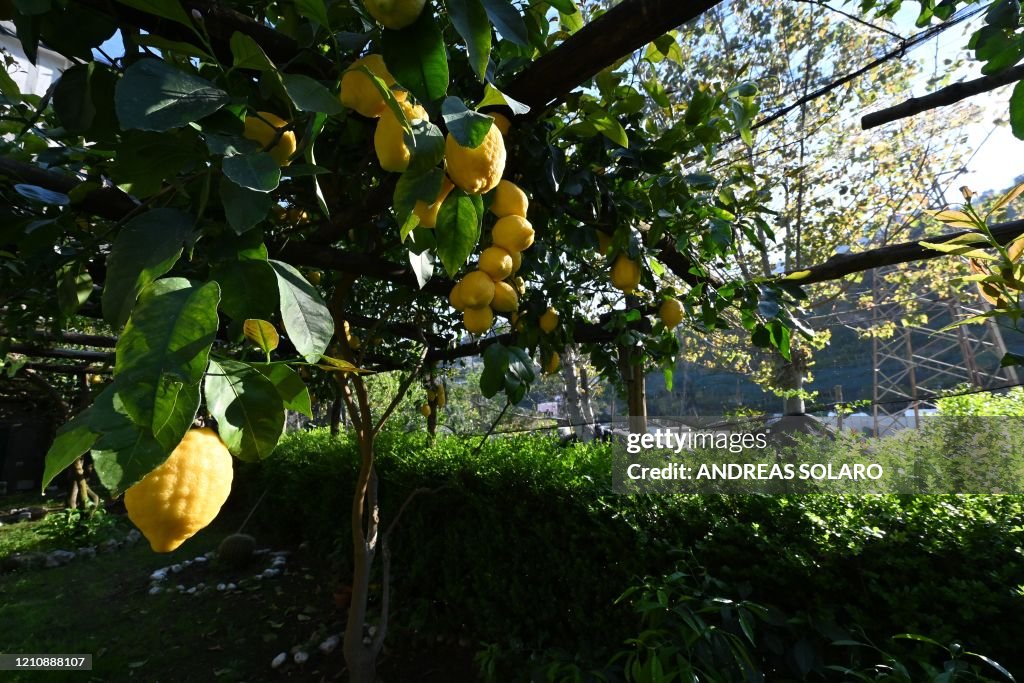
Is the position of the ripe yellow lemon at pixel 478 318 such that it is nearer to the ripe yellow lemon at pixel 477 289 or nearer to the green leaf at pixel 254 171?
the ripe yellow lemon at pixel 477 289

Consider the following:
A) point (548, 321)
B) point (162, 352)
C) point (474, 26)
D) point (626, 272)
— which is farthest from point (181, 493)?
point (548, 321)

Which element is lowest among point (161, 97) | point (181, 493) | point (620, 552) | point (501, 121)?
point (620, 552)

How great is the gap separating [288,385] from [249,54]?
28cm

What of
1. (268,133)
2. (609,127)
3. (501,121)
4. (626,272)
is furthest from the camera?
(626,272)

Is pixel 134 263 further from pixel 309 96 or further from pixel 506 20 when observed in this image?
pixel 506 20

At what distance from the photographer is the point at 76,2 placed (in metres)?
0.55

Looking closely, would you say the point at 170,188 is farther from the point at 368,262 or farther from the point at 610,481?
the point at 610,481

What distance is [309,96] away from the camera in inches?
16.3

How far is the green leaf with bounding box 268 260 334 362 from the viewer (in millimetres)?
425

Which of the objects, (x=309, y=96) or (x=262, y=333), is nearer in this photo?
(x=309, y=96)

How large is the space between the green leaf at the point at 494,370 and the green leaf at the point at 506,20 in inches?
26.8

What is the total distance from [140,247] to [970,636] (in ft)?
6.93

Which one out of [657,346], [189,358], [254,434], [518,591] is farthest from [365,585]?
[189,358]

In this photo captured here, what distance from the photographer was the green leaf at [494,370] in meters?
1.03
